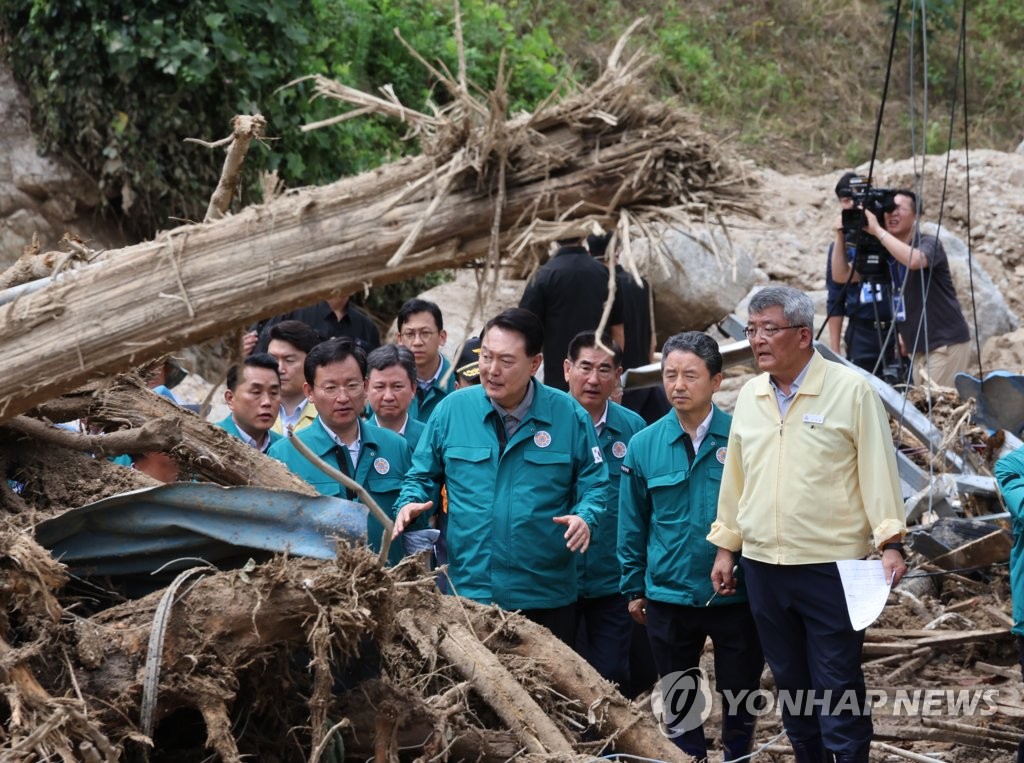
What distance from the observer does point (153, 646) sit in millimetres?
3654

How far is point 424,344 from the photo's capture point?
723 cm

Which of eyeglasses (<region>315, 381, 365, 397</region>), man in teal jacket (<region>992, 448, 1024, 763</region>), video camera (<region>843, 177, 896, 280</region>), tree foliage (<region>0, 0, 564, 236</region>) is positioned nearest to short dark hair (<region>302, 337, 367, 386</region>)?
eyeglasses (<region>315, 381, 365, 397</region>)

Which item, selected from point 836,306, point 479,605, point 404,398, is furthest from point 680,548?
point 836,306

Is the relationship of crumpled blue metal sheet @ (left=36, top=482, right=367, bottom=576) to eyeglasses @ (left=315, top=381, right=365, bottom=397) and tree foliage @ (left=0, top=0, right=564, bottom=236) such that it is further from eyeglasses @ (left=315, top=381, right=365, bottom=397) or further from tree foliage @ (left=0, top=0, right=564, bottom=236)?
tree foliage @ (left=0, top=0, right=564, bottom=236)

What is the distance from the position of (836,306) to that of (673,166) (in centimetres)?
608

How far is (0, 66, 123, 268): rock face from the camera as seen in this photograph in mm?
10492

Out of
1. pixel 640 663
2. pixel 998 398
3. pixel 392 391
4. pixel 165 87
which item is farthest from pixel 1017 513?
pixel 165 87

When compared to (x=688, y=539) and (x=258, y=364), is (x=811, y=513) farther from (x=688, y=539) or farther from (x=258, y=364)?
(x=258, y=364)

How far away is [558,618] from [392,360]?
63.7 inches

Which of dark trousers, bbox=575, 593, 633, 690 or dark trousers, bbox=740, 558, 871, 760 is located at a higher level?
dark trousers, bbox=740, 558, 871, 760

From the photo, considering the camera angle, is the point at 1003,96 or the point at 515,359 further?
the point at 1003,96

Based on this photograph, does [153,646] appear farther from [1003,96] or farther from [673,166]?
[1003,96]

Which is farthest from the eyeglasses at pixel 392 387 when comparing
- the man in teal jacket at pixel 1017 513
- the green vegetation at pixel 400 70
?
the man in teal jacket at pixel 1017 513

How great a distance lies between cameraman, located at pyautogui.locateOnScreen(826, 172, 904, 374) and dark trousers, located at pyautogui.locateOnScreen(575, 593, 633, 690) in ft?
11.3
